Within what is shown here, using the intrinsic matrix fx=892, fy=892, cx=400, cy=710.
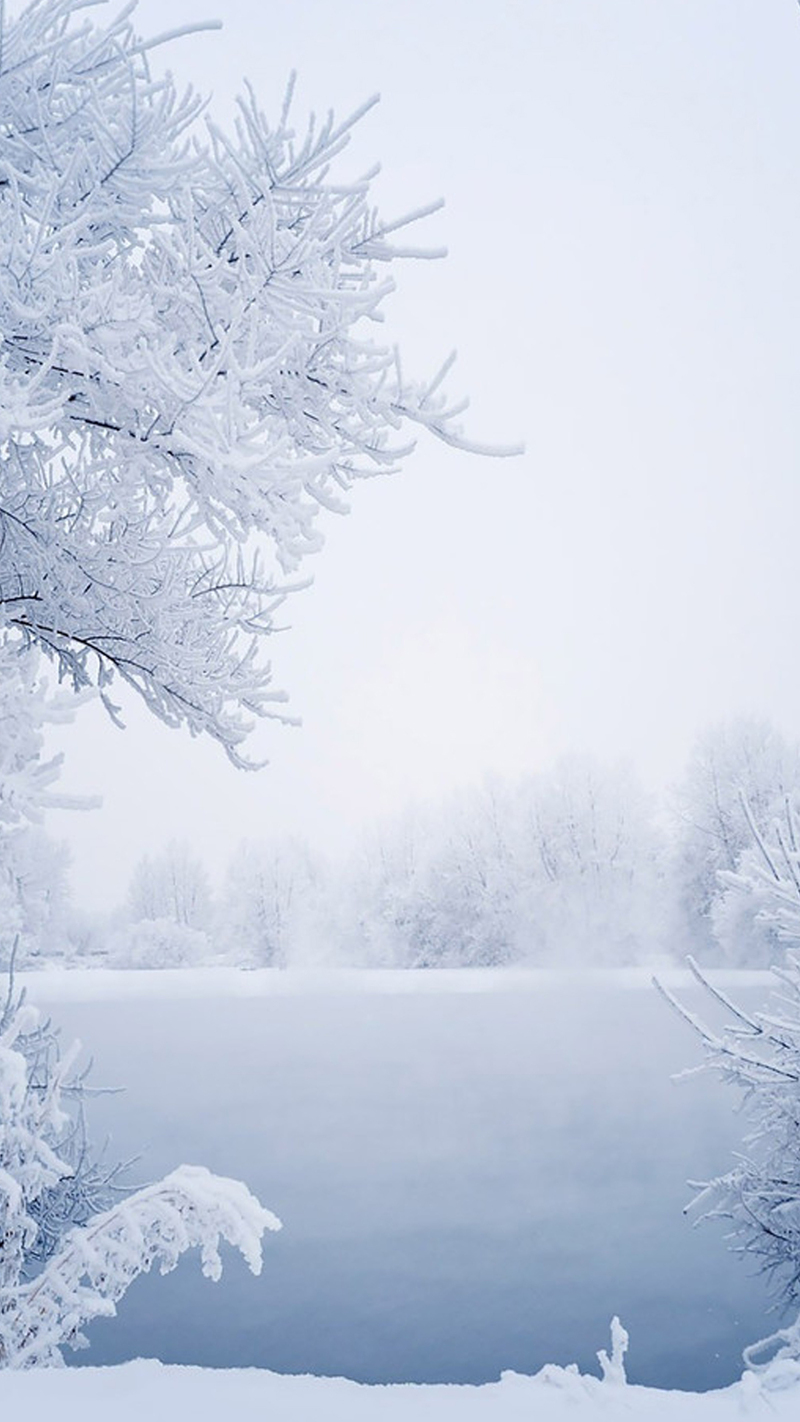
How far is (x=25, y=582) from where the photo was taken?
11.6ft

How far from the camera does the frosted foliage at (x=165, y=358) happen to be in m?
2.53

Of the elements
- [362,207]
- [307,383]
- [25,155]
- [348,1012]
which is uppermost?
[25,155]

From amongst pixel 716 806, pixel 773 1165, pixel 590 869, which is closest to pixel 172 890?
pixel 590 869

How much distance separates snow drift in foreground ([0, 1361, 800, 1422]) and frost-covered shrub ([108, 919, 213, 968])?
58.6 m

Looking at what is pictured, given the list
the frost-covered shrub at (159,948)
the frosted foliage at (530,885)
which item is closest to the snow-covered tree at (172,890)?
the frost-covered shrub at (159,948)

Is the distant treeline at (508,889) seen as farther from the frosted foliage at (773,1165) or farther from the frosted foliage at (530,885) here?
the frosted foliage at (773,1165)

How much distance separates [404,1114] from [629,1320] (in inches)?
345

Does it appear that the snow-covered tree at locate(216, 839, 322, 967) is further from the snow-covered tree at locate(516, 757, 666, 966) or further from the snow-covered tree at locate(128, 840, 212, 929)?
the snow-covered tree at locate(516, 757, 666, 966)

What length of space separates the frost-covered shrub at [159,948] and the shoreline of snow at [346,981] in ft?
6.77

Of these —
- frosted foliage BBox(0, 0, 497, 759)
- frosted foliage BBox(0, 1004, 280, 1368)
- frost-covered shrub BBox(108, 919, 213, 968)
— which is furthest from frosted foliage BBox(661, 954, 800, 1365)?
frost-covered shrub BBox(108, 919, 213, 968)

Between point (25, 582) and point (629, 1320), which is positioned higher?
point (25, 582)

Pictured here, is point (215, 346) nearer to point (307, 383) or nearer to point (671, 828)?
point (307, 383)

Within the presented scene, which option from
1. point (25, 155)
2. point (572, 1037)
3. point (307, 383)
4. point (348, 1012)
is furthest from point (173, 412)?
point (348, 1012)

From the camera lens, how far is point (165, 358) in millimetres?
2488
